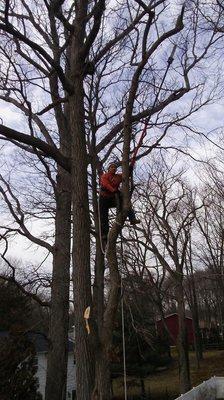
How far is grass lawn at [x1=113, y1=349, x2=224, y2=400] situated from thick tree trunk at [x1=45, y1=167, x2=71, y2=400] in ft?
34.3

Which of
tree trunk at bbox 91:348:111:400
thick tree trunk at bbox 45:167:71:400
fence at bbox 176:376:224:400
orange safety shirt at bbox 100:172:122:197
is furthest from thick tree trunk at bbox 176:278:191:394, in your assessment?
tree trunk at bbox 91:348:111:400

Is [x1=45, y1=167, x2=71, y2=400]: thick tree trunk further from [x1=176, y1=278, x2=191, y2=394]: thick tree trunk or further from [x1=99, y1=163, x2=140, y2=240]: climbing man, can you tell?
[x1=176, y1=278, x2=191, y2=394]: thick tree trunk

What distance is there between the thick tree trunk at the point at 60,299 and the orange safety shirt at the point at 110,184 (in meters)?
5.53

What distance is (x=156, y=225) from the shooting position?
797 inches

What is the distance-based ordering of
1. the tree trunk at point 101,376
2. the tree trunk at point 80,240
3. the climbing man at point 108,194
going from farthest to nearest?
the climbing man at point 108,194
the tree trunk at point 80,240
the tree trunk at point 101,376

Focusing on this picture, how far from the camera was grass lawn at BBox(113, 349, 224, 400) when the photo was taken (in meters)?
23.2

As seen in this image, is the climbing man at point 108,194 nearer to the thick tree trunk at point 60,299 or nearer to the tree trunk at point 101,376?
the tree trunk at point 101,376

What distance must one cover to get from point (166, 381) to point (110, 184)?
22.5m

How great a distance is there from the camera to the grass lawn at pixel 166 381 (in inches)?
915

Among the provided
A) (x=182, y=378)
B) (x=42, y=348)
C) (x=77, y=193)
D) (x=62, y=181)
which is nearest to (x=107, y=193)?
(x=77, y=193)

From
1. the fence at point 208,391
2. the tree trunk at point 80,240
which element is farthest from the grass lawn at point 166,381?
the tree trunk at point 80,240

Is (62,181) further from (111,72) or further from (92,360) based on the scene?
(92,360)

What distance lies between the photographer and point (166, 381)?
27234 mm

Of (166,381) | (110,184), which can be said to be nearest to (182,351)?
(166,381)
